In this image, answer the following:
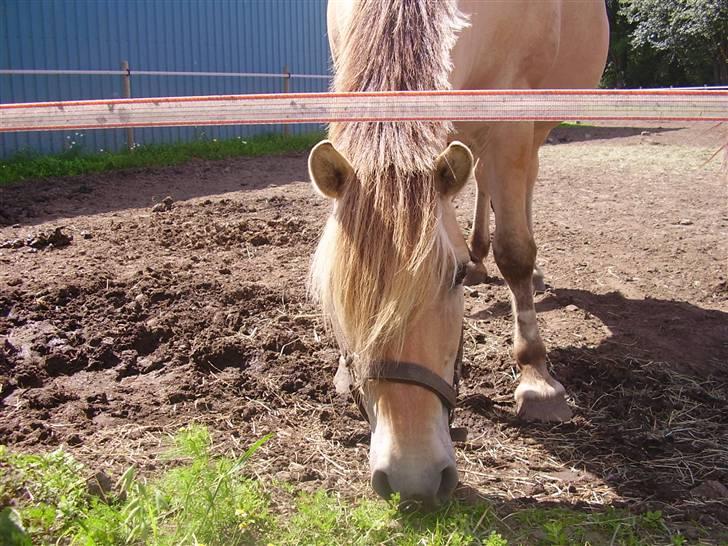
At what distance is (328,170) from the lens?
80.0 inches

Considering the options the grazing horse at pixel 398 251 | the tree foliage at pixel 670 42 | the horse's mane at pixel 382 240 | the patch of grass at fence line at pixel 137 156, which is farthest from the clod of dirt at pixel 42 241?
the tree foliage at pixel 670 42

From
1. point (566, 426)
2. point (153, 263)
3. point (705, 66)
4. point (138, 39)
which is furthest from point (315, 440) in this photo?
point (705, 66)

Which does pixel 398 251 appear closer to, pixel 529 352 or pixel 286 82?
pixel 529 352

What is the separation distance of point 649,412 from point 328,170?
6.92 feet

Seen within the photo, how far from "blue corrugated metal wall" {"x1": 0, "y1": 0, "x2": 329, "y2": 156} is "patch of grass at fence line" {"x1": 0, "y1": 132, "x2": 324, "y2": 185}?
21.4 inches

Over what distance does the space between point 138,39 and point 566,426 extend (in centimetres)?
1195

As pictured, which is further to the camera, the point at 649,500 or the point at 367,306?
the point at 649,500

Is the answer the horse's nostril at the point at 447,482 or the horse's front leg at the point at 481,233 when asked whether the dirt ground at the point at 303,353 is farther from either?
the horse's nostril at the point at 447,482

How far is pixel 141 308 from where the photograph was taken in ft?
13.2

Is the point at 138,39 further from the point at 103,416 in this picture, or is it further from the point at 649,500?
the point at 649,500

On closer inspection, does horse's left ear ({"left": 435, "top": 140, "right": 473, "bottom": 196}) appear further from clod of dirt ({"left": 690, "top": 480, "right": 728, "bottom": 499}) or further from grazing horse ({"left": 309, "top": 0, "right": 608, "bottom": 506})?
clod of dirt ({"left": 690, "top": 480, "right": 728, "bottom": 499})

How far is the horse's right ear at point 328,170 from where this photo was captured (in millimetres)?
1979

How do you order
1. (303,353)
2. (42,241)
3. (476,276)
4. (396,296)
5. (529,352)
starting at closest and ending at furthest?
(396,296), (529,352), (303,353), (476,276), (42,241)

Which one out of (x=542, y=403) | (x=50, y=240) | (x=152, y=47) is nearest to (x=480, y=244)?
(x=542, y=403)
